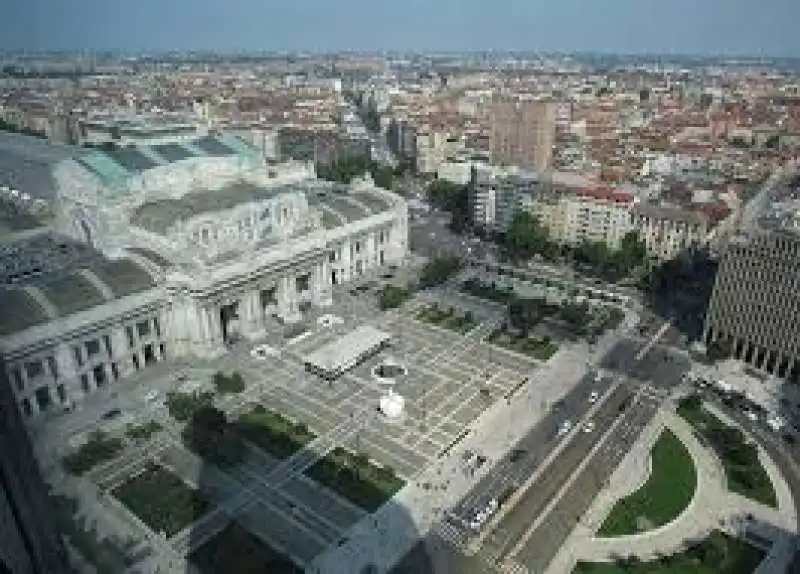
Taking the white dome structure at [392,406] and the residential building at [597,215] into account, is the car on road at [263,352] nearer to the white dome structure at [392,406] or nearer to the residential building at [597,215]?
the white dome structure at [392,406]

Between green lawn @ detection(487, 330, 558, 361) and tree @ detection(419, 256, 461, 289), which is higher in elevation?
tree @ detection(419, 256, 461, 289)

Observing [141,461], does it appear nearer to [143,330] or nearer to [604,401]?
[143,330]

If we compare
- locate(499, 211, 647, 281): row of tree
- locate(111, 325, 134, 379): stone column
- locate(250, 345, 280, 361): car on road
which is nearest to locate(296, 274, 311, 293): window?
locate(250, 345, 280, 361): car on road

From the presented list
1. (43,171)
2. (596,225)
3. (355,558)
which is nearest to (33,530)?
(355,558)

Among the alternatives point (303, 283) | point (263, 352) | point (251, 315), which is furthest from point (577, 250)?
point (263, 352)

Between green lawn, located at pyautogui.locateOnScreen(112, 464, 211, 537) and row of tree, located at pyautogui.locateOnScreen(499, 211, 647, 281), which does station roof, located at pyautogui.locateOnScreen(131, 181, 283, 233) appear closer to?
green lawn, located at pyautogui.locateOnScreen(112, 464, 211, 537)

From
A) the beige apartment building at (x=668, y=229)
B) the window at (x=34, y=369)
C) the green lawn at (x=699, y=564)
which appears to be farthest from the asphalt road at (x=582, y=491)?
the window at (x=34, y=369)

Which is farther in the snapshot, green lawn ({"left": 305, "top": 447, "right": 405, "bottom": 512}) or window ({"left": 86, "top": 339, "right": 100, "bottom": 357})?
window ({"left": 86, "top": 339, "right": 100, "bottom": 357})
